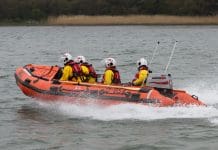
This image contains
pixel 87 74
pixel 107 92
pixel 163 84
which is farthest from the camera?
pixel 87 74

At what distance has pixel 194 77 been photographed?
21.0 metres

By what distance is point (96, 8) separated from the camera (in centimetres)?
5506

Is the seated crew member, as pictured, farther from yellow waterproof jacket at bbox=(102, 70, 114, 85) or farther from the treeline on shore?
the treeline on shore

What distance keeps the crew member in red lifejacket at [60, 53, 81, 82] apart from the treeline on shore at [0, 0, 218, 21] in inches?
1502

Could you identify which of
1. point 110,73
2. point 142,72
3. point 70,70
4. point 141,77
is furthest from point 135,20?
point 142,72

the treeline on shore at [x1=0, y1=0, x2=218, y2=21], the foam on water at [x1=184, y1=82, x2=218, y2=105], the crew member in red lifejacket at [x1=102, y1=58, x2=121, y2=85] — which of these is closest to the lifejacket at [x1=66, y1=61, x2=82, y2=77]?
the crew member in red lifejacket at [x1=102, y1=58, x2=121, y2=85]

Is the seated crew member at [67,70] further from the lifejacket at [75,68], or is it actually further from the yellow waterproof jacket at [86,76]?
the yellow waterproof jacket at [86,76]

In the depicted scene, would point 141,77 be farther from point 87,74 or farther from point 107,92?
point 87,74

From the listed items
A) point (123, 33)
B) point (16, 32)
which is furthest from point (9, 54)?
point (16, 32)

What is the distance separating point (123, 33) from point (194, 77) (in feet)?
76.3

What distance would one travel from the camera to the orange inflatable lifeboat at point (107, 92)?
534 inches

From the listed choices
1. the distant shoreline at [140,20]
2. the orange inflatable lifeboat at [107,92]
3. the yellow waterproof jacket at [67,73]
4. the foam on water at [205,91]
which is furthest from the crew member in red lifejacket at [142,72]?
the distant shoreline at [140,20]

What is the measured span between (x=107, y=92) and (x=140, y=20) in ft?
115

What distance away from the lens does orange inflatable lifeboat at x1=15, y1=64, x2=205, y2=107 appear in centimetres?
1357
